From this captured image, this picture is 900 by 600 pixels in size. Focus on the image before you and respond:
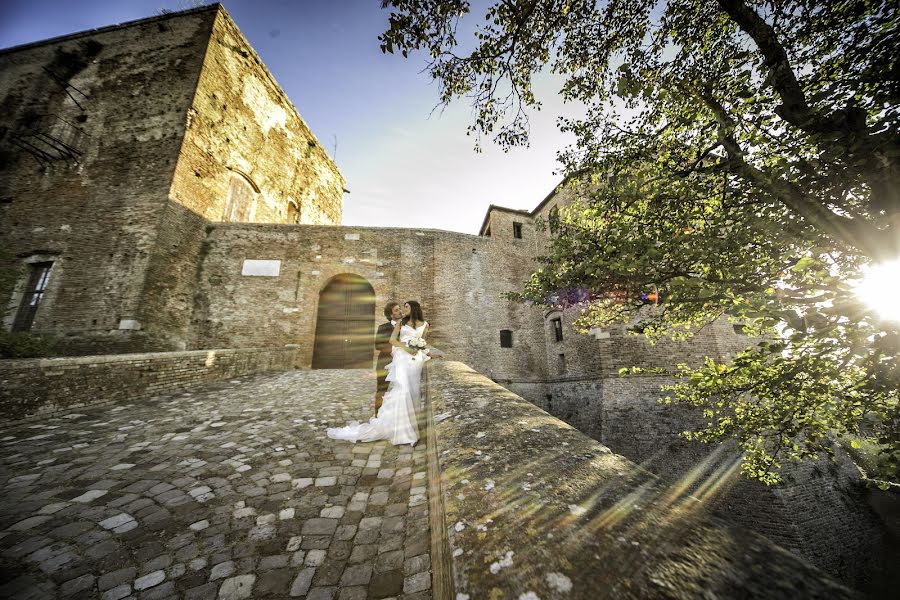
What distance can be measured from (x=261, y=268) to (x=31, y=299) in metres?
6.39

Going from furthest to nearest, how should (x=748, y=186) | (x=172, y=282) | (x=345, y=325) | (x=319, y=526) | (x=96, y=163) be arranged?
(x=345, y=325), (x=96, y=163), (x=172, y=282), (x=748, y=186), (x=319, y=526)

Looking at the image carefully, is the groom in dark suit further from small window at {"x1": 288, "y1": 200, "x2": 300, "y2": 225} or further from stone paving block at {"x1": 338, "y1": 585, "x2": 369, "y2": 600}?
small window at {"x1": 288, "y1": 200, "x2": 300, "y2": 225}

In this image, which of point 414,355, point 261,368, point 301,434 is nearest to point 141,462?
point 301,434

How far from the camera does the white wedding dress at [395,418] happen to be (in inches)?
150

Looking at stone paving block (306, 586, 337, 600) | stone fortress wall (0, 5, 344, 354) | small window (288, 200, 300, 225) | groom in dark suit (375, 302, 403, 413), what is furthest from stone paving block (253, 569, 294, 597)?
small window (288, 200, 300, 225)

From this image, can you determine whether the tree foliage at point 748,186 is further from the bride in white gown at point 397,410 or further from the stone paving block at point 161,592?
the stone paving block at point 161,592

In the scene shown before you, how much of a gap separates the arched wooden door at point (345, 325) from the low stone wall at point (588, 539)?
1028 cm

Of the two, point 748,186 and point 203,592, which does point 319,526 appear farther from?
point 748,186

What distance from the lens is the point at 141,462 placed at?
311 cm

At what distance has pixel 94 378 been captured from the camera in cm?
501

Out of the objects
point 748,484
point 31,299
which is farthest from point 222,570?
point 31,299

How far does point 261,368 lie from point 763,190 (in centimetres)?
1135

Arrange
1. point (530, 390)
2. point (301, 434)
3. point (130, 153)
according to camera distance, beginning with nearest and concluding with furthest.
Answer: point (301, 434) < point (130, 153) < point (530, 390)

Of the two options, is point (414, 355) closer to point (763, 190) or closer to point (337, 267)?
point (763, 190)
